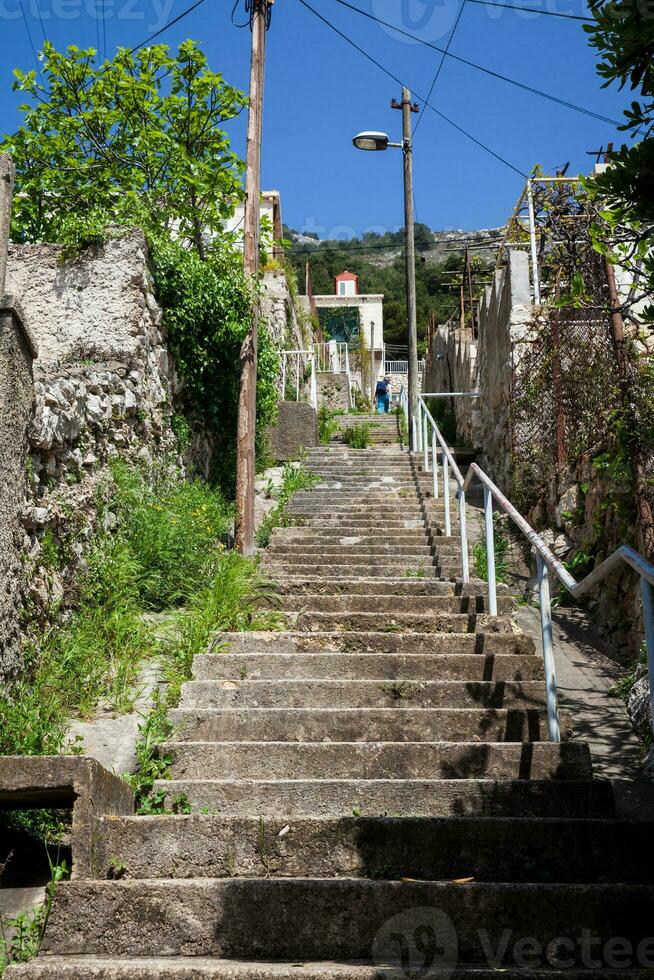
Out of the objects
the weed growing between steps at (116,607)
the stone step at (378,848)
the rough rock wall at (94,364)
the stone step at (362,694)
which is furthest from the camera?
the rough rock wall at (94,364)

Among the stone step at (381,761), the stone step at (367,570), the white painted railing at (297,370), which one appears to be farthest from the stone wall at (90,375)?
the white painted railing at (297,370)

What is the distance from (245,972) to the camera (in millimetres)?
2832

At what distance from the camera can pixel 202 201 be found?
447 inches

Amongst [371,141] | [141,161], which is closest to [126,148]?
[141,161]

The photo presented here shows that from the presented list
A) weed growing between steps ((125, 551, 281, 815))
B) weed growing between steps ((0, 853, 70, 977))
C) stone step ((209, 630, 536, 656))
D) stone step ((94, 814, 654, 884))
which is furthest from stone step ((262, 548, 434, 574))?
weed growing between steps ((0, 853, 70, 977))

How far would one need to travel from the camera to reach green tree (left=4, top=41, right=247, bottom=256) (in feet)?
36.8

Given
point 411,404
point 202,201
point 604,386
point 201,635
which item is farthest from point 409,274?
point 201,635

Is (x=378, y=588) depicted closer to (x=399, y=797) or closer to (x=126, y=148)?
(x=399, y=797)

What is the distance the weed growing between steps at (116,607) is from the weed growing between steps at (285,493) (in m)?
0.85

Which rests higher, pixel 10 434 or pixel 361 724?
pixel 10 434

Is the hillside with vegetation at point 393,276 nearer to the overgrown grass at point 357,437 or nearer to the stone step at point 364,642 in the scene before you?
the overgrown grass at point 357,437

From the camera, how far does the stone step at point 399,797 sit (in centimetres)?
402

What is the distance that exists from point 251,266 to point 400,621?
477cm

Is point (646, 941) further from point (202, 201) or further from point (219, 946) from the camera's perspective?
point (202, 201)
